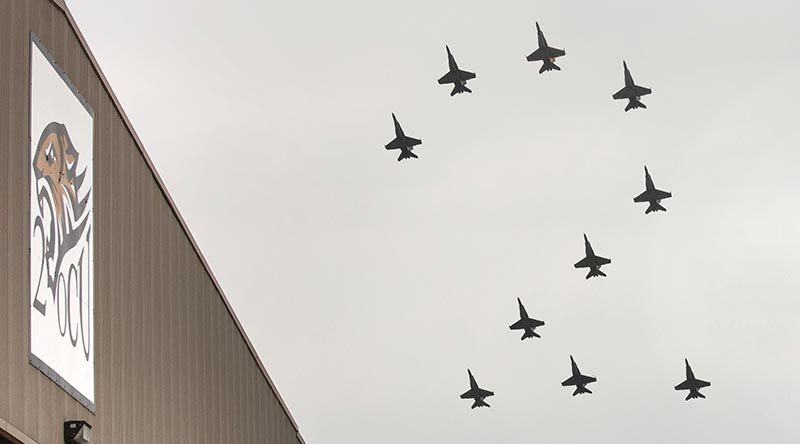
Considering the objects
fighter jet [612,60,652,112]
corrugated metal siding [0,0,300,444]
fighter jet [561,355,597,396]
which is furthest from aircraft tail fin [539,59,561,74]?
corrugated metal siding [0,0,300,444]

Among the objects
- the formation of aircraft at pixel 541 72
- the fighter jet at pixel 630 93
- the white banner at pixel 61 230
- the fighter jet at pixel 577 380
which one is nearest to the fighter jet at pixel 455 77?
the formation of aircraft at pixel 541 72

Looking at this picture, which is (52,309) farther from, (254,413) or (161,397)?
(254,413)

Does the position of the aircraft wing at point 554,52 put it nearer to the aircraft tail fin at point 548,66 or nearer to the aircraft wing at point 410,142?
the aircraft tail fin at point 548,66

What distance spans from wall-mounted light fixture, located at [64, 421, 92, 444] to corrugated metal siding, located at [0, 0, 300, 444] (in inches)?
5.9

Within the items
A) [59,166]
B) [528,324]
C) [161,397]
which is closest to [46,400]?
[59,166]

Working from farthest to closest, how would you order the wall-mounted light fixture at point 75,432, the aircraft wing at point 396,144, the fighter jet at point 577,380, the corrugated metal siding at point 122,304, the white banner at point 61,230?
the fighter jet at point 577,380 → the aircraft wing at point 396,144 → the wall-mounted light fixture at point 75,432 → the white banner at point 61,230 → the corrugated metal siding at point 122,304

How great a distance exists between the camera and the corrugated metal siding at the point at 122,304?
15.0m

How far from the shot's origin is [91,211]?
709 inches

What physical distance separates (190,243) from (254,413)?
26.3 ft

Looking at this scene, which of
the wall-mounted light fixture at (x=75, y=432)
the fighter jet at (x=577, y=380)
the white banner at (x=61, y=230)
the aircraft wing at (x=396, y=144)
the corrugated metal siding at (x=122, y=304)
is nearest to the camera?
the corrugated metal siding at (x=122, y=304)

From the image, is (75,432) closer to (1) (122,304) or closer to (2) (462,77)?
(1) (122,304)

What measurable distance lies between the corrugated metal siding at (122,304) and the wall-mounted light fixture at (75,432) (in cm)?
15

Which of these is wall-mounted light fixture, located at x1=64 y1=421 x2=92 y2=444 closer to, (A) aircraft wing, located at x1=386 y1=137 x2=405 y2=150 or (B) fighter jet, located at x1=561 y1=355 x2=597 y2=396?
(A) aircraft wing, located at x1=386 y1=137 x2=405 y2=150

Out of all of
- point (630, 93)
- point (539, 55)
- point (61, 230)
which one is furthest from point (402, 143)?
point (61, 230)
